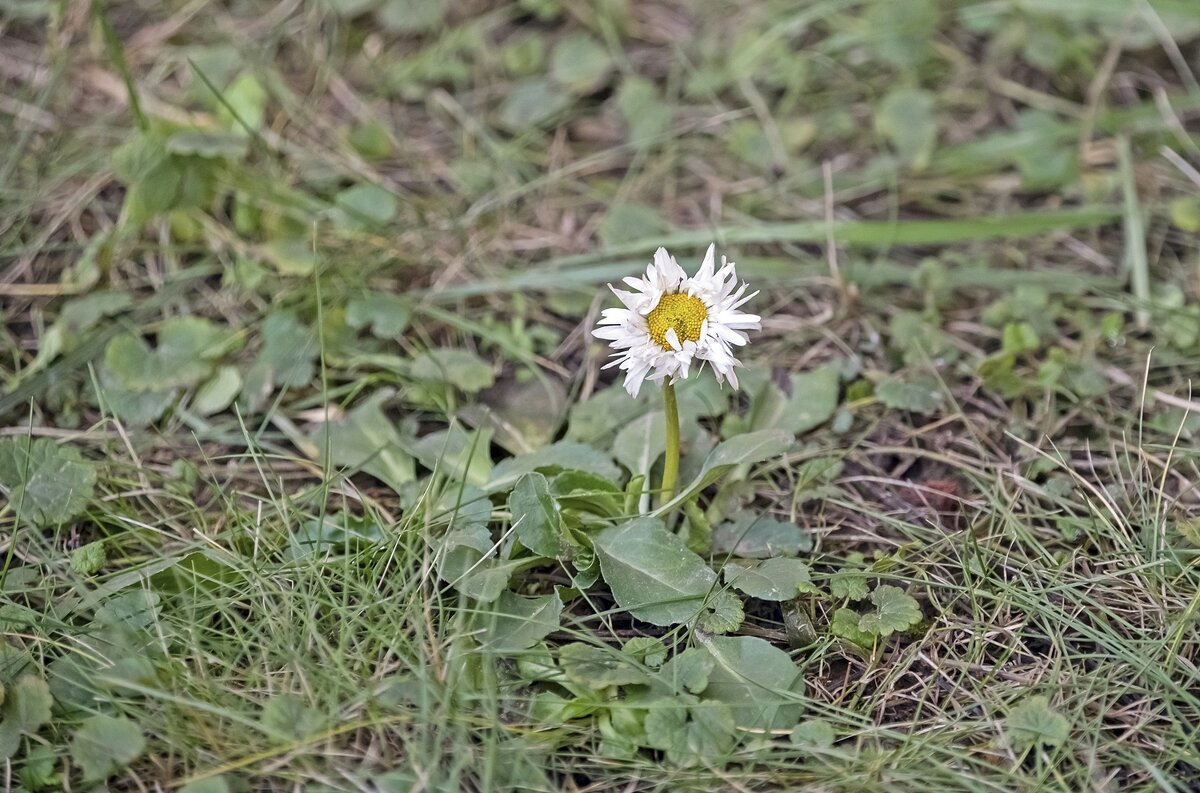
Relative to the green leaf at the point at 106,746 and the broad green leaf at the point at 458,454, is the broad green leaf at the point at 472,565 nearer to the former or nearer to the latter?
the broad green leaf at the point at 458,454

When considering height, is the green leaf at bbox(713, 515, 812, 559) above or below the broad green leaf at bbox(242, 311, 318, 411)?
below

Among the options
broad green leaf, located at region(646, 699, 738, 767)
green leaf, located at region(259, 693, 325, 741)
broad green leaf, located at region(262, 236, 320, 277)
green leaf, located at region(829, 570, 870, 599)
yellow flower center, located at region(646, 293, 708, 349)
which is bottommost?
green leaf, located at region(829, 570, 870, 599)

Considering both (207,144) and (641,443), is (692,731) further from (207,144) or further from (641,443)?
(207,144)

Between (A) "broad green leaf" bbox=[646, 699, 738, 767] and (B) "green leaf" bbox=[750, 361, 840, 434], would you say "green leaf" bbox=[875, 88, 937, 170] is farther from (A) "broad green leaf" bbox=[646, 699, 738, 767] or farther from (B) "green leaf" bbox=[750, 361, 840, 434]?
(A) "broad green leaf" bbox=[646, 699, 738, 767]

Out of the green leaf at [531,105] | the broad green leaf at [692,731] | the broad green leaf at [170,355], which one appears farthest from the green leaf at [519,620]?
the green leaf at [531,105]

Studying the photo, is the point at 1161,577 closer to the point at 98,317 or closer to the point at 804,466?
the point at 804,466

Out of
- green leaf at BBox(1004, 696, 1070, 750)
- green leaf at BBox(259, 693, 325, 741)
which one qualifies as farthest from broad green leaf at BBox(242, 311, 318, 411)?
green leaf at BBox(1004, 696, 1070, 750)

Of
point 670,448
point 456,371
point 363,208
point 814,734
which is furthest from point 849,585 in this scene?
point 363,208
